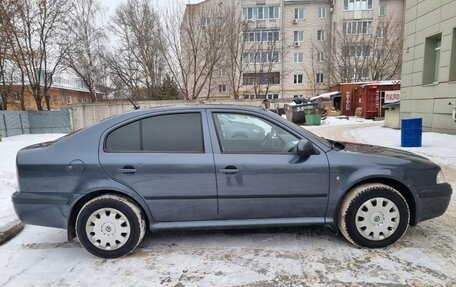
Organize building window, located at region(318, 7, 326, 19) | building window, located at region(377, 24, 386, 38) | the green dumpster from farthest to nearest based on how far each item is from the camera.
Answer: building window, located at region(318, 7, 326, 19) < building window, located at region(377, 24, 386, 38) < the green dumpster

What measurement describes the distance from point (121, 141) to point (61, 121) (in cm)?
1960

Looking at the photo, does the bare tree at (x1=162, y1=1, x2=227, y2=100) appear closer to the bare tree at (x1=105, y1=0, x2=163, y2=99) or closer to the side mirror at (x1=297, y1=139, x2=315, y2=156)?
the bare tree at (x1=105, y1=0, x2=163, y2=99)

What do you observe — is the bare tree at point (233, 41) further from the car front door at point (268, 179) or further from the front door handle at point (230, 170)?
the front door handle at point (230, 170)

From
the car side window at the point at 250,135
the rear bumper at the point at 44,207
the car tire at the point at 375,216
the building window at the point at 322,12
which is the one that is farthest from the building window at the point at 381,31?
the rear bumper at the point at 44,207

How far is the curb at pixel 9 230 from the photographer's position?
11.1 ft

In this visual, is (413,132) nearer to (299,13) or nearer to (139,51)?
(139,51)

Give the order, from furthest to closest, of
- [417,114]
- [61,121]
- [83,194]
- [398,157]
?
1. [61,121]
2. [417,114]
3. [398,157]
4. [83,194]

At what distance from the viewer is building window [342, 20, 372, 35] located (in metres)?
36.2

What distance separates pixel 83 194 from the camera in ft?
9.42

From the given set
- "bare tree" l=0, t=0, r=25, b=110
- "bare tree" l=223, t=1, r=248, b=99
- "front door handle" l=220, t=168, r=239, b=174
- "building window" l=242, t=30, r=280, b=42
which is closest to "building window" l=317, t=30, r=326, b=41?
"building window" l=242, t=30, r=280, b=42

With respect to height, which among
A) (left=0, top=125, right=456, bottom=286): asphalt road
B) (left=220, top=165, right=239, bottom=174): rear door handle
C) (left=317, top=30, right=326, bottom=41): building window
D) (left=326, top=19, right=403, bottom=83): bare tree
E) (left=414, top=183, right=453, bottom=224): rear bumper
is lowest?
(left=0, top=125, right=456, bottom=286): asphalt road

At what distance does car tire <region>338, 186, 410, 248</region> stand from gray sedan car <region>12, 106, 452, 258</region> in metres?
0.01

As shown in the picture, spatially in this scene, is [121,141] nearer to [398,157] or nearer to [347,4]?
[398,157]

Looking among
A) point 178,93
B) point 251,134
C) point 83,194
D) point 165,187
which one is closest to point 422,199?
point 251,134
